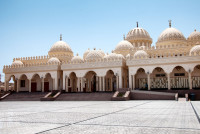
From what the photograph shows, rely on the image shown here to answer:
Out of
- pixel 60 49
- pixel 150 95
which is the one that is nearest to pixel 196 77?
pixel 150 95

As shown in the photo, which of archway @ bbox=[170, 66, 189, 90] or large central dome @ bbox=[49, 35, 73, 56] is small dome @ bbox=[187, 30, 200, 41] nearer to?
archway @ bbox=[170, 66, 189, 90]

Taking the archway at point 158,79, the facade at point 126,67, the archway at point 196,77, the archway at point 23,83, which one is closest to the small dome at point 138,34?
the facade at point 126,67

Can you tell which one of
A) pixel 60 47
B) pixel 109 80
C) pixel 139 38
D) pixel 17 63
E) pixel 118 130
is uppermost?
pixel 139 38

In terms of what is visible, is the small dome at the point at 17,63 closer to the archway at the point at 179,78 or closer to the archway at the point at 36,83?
the archway at the point at 36,83

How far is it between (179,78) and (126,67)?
6.85 meters

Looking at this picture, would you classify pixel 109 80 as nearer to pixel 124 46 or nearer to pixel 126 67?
pixel 126 67

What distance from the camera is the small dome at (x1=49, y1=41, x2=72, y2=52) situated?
3659 centimetres

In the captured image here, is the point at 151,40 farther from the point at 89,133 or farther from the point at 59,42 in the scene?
the point at 89,133

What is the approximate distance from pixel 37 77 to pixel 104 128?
29.7 meters

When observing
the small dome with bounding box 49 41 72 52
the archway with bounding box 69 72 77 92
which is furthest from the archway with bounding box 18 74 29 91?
the archway with bounding box 69 72 77 92

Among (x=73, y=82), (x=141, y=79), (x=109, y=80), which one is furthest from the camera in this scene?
(x=73, y=82)

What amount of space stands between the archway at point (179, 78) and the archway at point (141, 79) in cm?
345

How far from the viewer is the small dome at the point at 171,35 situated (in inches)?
1240

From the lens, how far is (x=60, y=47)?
36750 millimetres
